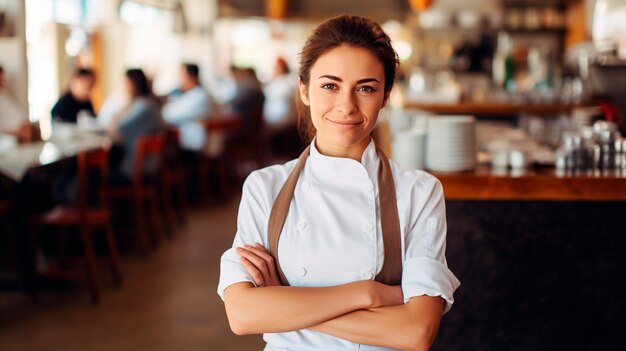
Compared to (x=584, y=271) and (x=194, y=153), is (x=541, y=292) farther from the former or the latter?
(x=194, y=153)

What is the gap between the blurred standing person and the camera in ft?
20.9

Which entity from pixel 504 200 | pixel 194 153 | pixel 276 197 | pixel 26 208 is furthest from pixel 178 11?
pixel 276 197

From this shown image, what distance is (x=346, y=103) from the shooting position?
170 cm

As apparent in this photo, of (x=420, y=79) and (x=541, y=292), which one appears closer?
(x=541, y=292)

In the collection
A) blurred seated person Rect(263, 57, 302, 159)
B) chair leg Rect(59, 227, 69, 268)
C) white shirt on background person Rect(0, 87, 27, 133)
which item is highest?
white shirt on background person Rect(0, 87, 27, 133)

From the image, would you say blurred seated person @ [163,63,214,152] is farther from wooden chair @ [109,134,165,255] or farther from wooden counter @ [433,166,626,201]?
wooden counter @ [433,166,626,201]

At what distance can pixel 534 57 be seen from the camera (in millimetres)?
8656

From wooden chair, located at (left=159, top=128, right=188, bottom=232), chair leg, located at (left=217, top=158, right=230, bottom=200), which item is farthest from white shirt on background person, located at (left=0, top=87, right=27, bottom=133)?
chair leg, located at (left=217, top=158, right=230, bottom=200)

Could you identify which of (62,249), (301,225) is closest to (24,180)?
(62,249)

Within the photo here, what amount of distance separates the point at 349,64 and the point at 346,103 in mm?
95

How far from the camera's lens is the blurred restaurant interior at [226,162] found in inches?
113

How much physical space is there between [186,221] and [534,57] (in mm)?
4338

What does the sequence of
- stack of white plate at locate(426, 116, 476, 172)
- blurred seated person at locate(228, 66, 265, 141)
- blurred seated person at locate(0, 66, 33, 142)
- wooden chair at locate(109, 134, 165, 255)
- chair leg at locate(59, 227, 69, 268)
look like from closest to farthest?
stack of white plate at locate(426, 116, 476, 172) < chair leg at locate(59, 227, 69, 268) < blurred seated person at locate(0, 66, 33, 142) < wooden chair at locate(109, 134, 165, 255) < blurred seated person at locate(228, 66, 265, 141)

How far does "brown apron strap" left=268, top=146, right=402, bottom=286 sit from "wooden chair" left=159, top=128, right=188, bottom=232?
5.21 m
